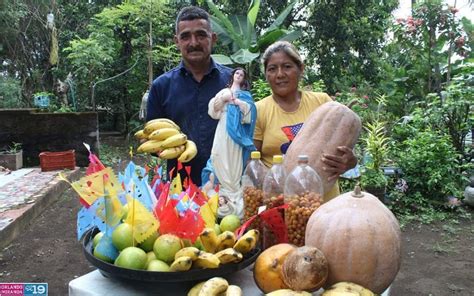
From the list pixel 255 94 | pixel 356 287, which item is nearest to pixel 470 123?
pixel 255 94

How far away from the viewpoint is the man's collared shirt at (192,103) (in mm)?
2549

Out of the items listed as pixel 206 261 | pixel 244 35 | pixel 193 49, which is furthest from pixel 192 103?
pixel 244 35

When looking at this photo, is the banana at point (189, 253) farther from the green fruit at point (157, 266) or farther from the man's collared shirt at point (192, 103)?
the man's collared shirt at point (192, 103)

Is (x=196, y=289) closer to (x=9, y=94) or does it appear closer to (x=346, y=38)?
(x=346, y=38)

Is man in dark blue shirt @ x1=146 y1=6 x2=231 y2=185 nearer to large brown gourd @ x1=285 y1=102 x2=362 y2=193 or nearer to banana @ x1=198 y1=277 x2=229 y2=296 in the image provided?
large brown gourd @ x1=285 y1=102 x2=362 y2=193

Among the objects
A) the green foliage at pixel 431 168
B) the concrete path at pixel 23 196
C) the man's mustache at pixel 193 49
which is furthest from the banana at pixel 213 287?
the green foliage at pixel 431 168

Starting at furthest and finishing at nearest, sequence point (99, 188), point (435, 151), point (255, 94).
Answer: point (255, 94)
point (435, 151)
point (99, 188)

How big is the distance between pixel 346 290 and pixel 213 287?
38cm

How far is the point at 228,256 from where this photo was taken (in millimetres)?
1429

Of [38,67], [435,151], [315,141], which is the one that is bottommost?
[435,151]

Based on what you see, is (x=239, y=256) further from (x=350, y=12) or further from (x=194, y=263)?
(x=350, y=12)

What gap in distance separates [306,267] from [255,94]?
675 centimetres

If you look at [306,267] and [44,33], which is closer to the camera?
[306,267]

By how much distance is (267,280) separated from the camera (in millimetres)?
1421
